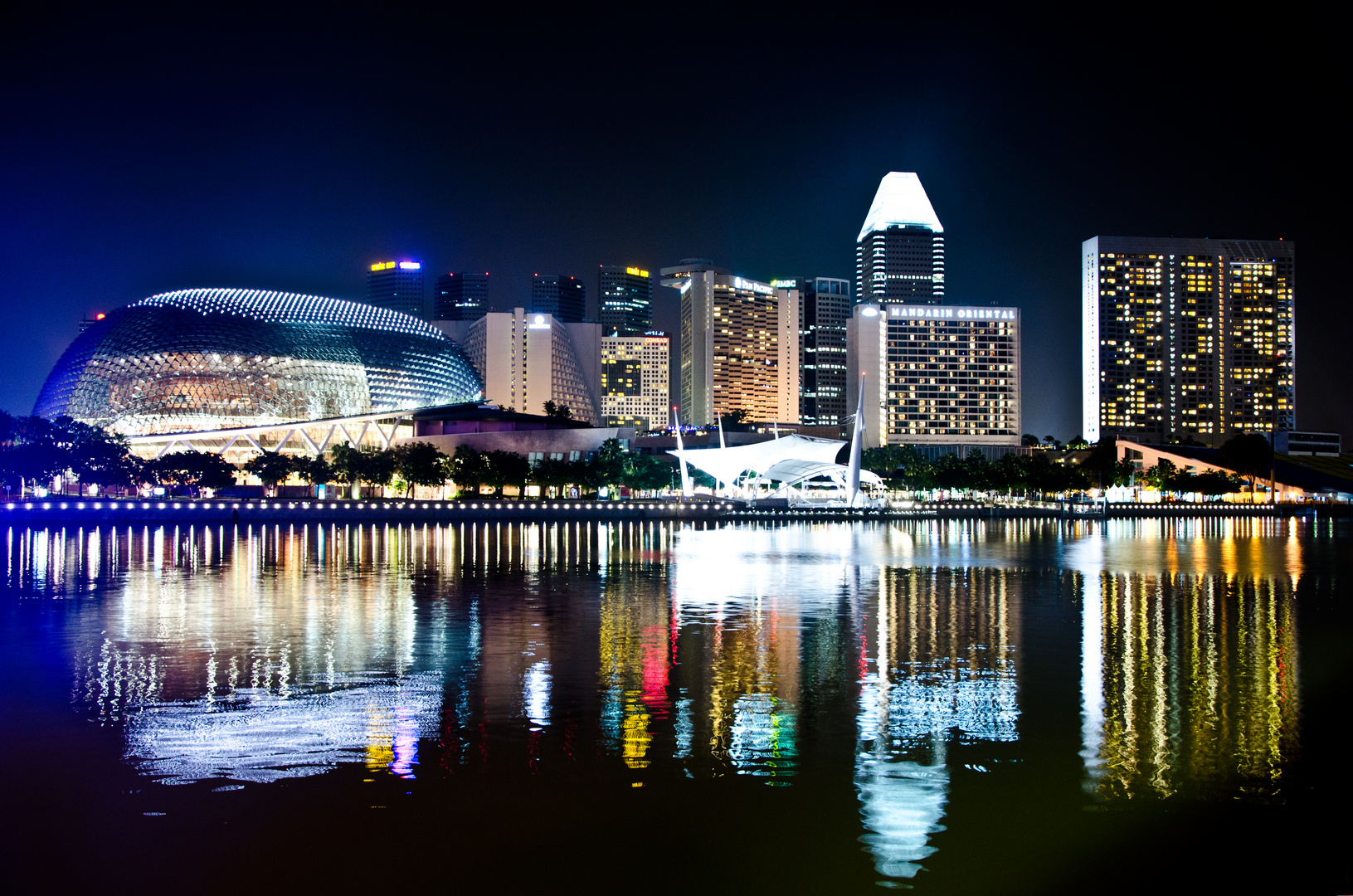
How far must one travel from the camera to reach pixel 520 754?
32.6 feet

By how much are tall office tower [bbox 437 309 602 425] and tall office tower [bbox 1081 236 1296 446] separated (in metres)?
100

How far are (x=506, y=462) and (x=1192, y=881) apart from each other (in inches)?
3285

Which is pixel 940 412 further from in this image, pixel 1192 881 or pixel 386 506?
pixel 1192 881

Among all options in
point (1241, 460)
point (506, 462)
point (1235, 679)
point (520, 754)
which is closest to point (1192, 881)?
point (520, 754)

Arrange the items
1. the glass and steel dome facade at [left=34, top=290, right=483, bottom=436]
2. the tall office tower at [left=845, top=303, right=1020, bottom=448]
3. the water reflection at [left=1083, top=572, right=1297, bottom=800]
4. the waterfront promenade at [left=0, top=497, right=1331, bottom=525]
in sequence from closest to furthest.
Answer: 1. the water reflection at [left=1083, top=572, right=1297, bottom=800]
2. the waterfront promenade at [left=0, top=497, right=1331, bottom=525]
3. the glass and steel dome facade at [left=34, top=290, right=483, bottom=436]
4. the tall office tower at [left=845, top=303, right=1020, bottom=448]

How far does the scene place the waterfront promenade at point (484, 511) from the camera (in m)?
61.8

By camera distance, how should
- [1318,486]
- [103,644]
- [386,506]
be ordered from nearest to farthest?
[103,644]
[386,506]
[1318,486]

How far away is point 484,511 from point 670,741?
66.1 m

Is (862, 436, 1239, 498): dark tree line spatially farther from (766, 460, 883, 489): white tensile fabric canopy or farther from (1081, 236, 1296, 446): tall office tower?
(1081, 236, 1296, 446): tall office tower

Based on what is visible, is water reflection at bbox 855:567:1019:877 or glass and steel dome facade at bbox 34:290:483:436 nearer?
water reflection at bbox 855:567:1019:877

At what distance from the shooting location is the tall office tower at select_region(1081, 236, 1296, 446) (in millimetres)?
195625

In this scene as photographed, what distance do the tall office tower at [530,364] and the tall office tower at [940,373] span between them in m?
53.8

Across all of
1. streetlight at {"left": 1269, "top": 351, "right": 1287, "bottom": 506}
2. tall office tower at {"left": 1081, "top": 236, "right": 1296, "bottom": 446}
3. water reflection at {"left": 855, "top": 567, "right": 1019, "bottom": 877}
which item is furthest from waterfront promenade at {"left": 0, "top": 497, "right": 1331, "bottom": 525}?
tall office tower at {"left": 1081, "top": 236, "right": 1296, "bottom": 446}

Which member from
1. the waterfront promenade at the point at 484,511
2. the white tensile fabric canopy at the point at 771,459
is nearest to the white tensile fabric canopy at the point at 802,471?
the white tensile fabric canopy at the point at 771,459
